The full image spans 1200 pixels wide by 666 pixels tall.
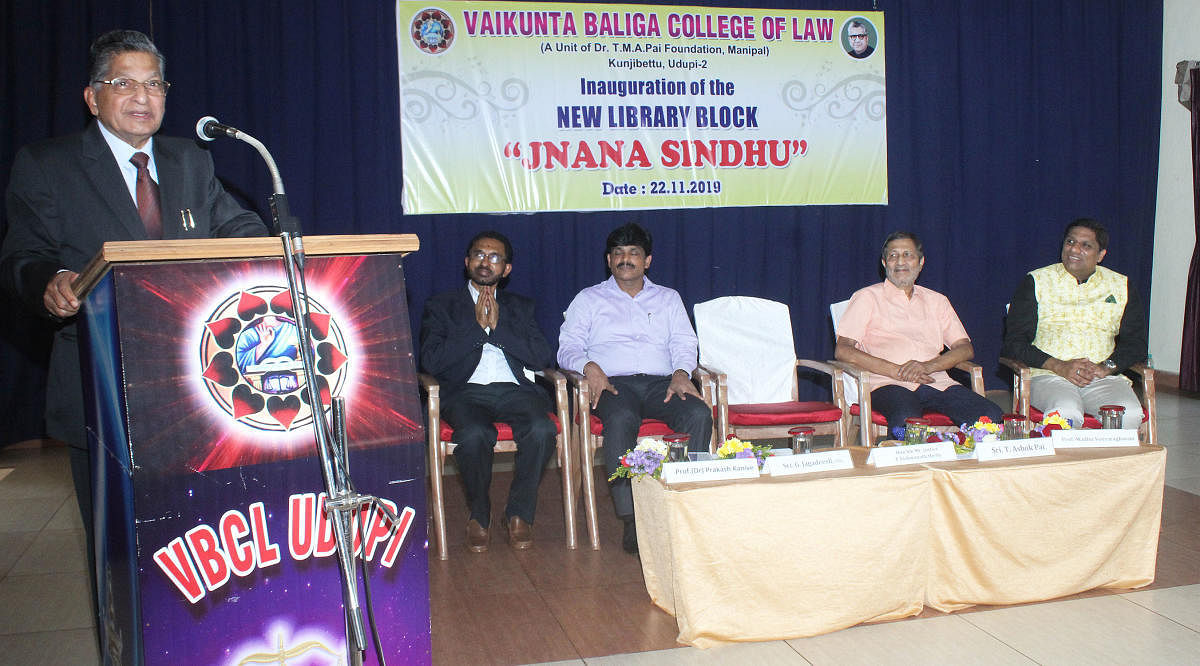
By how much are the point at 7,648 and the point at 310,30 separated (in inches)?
137

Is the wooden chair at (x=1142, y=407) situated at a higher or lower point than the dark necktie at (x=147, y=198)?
lower

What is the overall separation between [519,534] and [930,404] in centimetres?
176

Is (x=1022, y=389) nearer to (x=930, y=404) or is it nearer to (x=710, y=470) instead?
(x=930, y=404)

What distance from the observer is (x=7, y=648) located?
2689 mm

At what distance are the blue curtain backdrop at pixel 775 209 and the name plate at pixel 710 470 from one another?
3002 mm

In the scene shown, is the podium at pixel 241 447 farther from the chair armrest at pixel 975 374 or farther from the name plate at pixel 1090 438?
the chair armrest at pixel 975 374

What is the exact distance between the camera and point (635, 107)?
5.41 meters

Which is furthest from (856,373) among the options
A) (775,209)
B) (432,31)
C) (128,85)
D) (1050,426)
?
(128,85)

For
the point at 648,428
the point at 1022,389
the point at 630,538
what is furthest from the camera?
the point at 1022,389

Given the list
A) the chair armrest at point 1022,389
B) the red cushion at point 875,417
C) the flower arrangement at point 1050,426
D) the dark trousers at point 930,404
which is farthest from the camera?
the chair armrest at point 1022,389

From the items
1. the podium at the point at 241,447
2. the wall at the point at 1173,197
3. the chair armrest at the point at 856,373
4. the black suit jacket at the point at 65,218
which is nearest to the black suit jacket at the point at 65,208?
the black suit jacket at the point at 65,218

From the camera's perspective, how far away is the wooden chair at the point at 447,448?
348 cm

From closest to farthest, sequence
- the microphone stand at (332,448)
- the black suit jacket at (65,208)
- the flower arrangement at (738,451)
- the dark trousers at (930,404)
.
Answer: the microphone stand at (332,448) < the black suit jacket at (65,208) < the flower arrangement at (738,451) < the dark trousers at (930,404)

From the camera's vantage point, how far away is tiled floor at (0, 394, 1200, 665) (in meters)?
2.50
